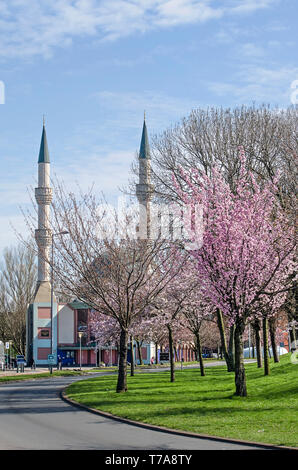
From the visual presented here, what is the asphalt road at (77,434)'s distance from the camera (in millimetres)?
13408

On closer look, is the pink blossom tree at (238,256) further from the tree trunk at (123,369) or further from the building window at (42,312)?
the building window at (42,312)

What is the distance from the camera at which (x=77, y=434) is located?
50.0ft

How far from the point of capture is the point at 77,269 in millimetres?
27906

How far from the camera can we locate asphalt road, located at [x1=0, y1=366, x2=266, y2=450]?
13408 mm

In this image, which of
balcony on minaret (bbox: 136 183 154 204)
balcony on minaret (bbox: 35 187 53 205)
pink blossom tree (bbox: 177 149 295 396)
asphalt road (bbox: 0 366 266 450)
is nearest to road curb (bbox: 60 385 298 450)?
asphalt road (bbox: 0 366 266 450)

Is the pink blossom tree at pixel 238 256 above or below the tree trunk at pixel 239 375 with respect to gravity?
above

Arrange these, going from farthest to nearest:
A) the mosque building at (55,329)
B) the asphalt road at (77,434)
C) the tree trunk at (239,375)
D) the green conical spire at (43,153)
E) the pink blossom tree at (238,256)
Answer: the green conical spire at (43,153) < the mosque building at (55,329) < the pink blossom tree at (238,256) < the tree trunk at (239,375) < the asphalt road at (77,434)

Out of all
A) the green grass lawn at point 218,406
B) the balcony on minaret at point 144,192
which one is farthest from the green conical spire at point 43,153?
the green grass lawn at point 218,406

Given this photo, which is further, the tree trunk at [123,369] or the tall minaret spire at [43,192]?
the tall minaret spire at [43,192]

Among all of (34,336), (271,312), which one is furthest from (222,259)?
(34,336)

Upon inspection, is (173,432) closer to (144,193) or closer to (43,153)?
(144,193)

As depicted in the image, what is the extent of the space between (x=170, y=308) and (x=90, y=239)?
335 inches

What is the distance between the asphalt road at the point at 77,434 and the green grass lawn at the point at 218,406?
2.93 ft
